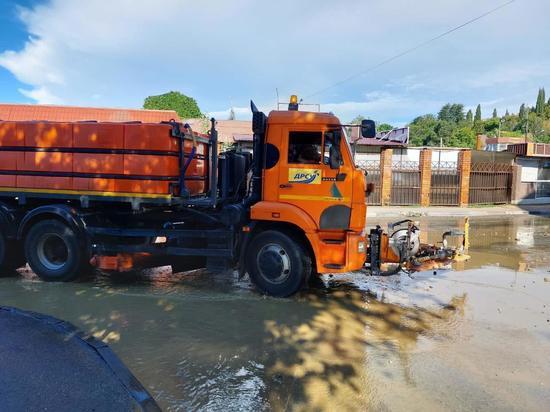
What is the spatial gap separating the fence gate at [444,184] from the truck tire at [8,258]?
1937cm

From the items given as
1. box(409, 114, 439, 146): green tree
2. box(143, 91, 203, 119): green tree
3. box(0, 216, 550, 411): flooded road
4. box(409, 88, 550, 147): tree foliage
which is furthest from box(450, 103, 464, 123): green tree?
box(0, 216, 550, 411): flooded road

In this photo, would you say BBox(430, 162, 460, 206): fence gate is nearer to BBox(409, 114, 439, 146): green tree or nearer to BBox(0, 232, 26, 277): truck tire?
BBox(0, 232, 26, 277): truck tire

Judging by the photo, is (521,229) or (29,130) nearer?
(29,130)

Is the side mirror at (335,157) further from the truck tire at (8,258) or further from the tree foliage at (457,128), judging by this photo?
the tree foliage at (457,128)

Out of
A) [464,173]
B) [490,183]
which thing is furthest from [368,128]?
[490,183]

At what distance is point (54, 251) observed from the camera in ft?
24.8

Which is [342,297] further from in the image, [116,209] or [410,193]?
[410,193]

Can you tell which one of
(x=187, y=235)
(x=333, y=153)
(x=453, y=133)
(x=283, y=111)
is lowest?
(x=187, y=235)

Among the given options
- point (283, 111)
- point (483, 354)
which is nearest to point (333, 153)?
point (283, 111)

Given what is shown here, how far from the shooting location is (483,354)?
4.86 m

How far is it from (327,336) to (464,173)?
779 inches

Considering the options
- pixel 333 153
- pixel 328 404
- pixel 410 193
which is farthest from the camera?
pixel 410 193

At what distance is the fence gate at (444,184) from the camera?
22719mm

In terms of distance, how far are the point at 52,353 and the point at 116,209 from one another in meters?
3.24
